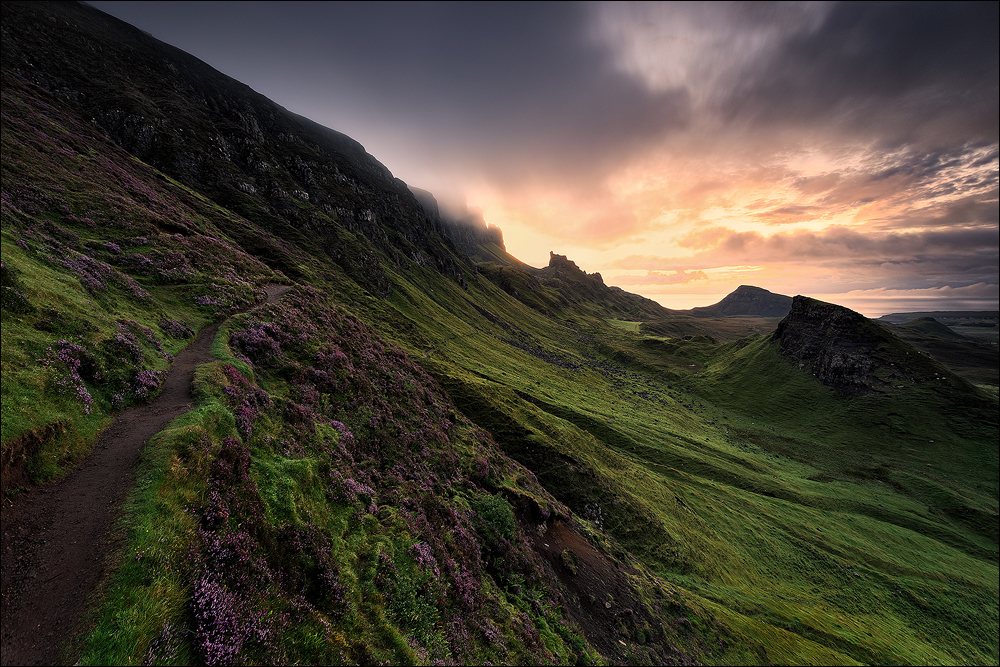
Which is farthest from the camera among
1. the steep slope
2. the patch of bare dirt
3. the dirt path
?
the patch of bare dirt

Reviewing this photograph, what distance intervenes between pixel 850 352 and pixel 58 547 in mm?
155367

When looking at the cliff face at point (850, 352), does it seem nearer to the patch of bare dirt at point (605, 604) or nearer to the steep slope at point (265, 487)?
the steep slope at point (265, 487)

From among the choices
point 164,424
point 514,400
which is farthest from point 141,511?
point 514,400

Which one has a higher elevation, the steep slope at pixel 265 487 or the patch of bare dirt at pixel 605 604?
the steep slope at pixel 265 487

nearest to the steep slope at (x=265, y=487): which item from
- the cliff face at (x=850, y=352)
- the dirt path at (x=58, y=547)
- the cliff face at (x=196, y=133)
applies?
the dirt path at (x=58, y=547)

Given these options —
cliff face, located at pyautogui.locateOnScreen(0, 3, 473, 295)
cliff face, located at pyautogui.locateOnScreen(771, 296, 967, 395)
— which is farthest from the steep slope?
cliff face, located at pyautogui.locateOnScreen(771, 296, 967, 395)

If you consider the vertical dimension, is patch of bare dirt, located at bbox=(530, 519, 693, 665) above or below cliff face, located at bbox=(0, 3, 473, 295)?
below

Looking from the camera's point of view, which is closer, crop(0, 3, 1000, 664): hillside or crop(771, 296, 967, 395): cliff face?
crop(0, 3, 1000, 664): hillside

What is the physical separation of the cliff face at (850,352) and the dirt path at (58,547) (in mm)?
144996

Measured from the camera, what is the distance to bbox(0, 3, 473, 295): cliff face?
7206cm

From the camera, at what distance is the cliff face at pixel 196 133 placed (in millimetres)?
72062

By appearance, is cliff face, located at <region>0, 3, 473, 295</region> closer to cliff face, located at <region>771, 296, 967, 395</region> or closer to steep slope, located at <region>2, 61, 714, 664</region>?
steep slope, located at <region>2, 61, 714, 664</region>

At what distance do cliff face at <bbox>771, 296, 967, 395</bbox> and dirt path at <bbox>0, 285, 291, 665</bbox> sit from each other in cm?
14500

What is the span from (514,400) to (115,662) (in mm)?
41514
